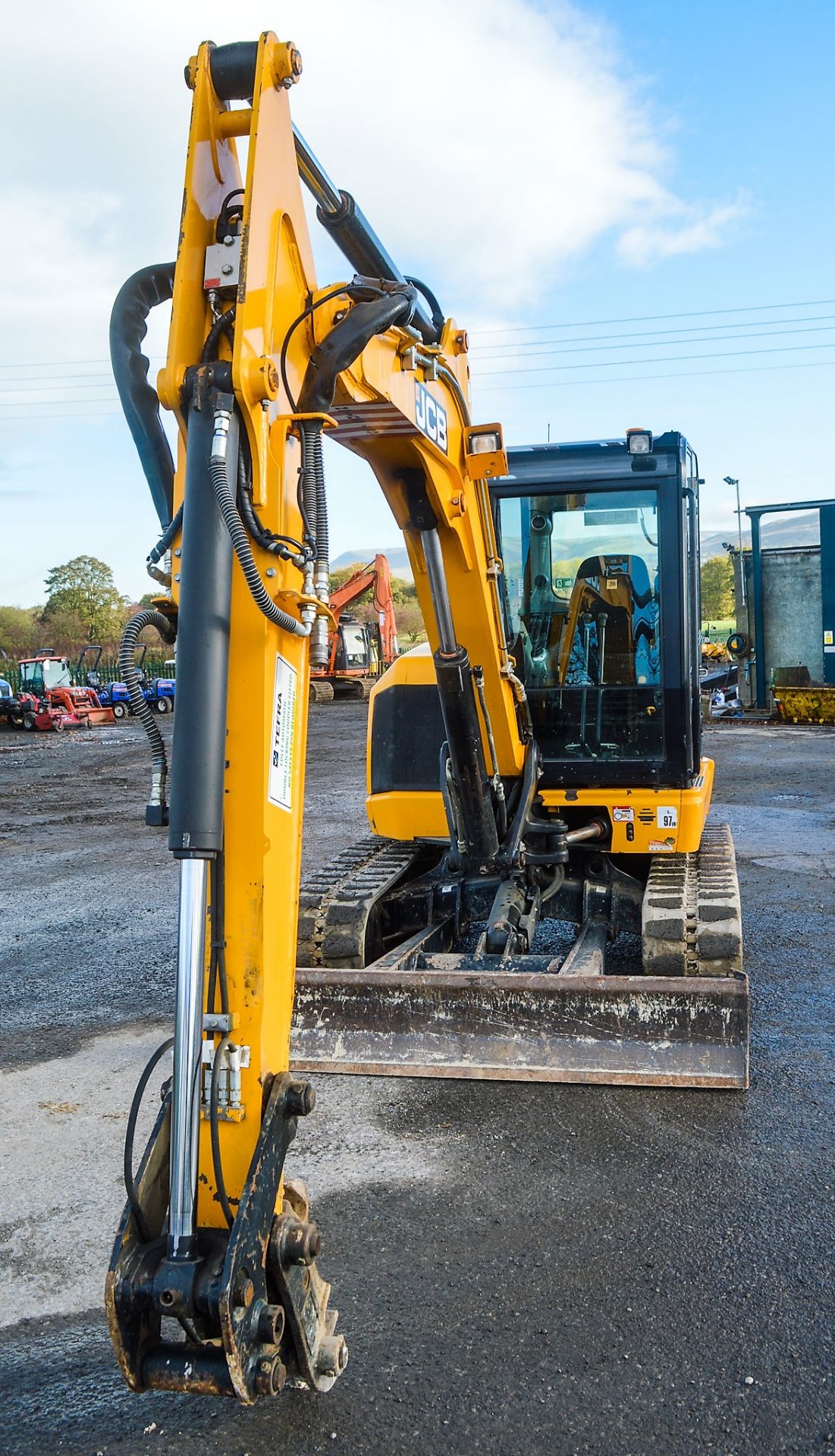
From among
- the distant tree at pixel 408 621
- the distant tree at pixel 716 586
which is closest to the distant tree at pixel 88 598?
the distant tree at pixel 408 621

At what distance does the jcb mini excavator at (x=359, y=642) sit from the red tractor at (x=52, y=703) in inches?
239

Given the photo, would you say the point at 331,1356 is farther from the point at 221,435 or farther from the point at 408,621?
the point at 408,621

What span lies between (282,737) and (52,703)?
27.8 m

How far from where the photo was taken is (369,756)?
250 inches

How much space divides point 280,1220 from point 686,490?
4.27m

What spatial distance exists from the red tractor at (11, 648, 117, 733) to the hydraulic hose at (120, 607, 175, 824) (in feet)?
86.9

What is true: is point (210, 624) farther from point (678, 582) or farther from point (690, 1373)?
point (678, 582)

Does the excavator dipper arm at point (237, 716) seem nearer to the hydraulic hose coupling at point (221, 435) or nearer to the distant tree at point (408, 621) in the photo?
the hydraulic hose coupling at point (221, 435)

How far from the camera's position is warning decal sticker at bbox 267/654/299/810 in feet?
8.96

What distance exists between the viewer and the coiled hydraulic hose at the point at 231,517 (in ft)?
8.44

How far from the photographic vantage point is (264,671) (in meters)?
2.70

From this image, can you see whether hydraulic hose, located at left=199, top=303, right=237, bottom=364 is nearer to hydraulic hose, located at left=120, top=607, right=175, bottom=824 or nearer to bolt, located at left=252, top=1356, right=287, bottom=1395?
hydraulic hose, located at left=120, top=607, right=175, bottom=824

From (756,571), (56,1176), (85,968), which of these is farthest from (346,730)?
(56,1176)

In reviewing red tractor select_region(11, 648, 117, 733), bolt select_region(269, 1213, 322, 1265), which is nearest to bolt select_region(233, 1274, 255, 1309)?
bolt select_region(269, 1213, 322, 1265)
